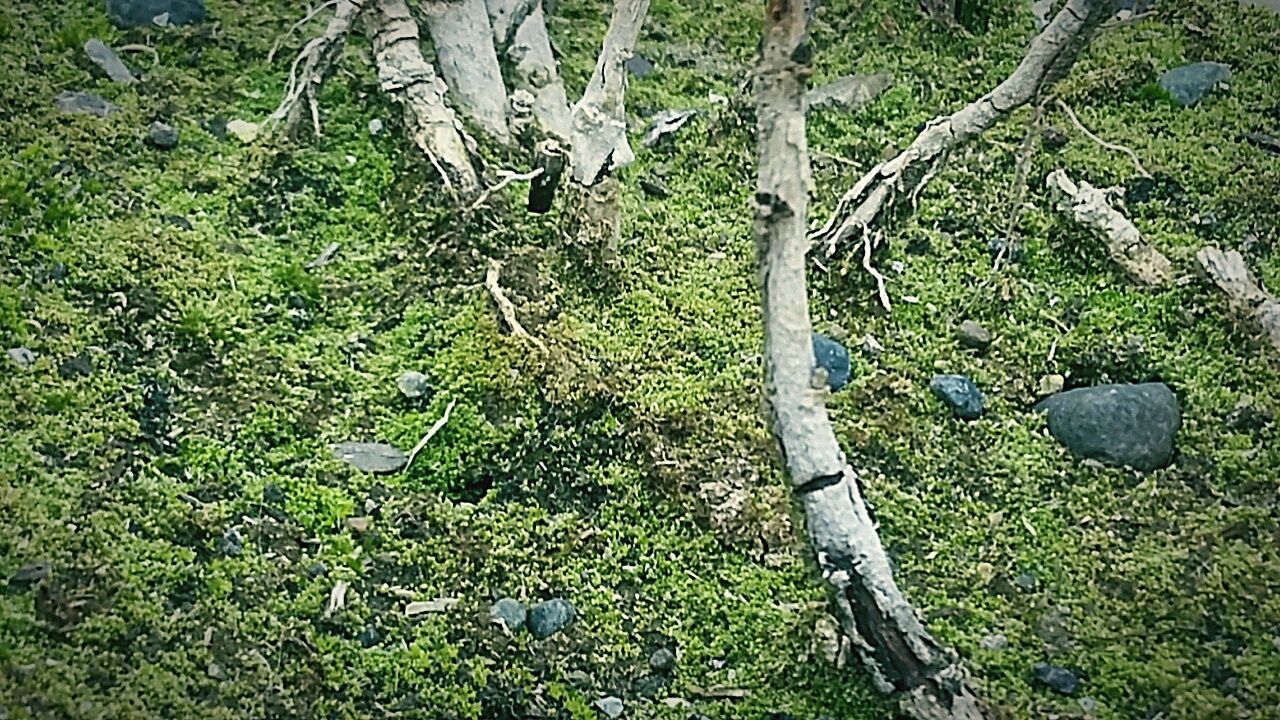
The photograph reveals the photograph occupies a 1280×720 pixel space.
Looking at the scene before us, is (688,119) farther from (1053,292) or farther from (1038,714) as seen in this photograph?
(1038,714)

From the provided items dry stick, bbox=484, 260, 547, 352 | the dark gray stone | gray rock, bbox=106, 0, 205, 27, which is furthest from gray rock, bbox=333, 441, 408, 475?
gray rock, bbox=106, 0, 205, 27

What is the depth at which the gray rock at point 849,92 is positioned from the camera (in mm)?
1622

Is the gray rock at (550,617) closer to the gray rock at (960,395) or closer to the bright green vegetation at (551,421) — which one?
the bright green vegetation at (551,421)

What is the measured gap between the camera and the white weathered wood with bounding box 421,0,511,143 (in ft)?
5.02

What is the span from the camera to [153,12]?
1.58 meters

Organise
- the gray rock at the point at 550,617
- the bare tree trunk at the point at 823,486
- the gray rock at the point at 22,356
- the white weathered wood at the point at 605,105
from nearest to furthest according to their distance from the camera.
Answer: the bare tree trunk at the point at 823,486
the gray rock at the point at 550,617
the gray rock at the point at 22,356
the white weathered wood at the point at 605,105

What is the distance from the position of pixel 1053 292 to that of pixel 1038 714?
54 cm

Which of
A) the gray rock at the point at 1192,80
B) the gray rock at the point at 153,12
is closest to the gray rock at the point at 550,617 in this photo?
the gray rock at the point at 153,12

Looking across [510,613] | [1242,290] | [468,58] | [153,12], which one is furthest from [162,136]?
[1242,290]

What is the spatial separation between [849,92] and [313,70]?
0.61 metres

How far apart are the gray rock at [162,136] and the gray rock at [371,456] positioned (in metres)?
0.44

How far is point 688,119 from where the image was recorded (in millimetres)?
1596

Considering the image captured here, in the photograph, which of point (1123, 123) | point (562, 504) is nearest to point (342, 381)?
point (562, 504)

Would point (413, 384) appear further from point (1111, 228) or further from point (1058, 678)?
point (1111, 228)
